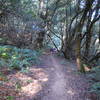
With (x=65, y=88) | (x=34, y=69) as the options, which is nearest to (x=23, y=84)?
(x=65, y=88)

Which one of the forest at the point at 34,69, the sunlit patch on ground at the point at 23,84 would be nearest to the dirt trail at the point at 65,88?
the forest at the point at 34,69

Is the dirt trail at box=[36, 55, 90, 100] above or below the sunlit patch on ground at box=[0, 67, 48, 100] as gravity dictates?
below

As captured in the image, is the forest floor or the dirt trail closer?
the forest floor

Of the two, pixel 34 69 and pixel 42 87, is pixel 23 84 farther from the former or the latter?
pixel 34 69

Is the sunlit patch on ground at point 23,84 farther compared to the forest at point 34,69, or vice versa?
the forest at point 34,69

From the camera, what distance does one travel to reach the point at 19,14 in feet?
29.5

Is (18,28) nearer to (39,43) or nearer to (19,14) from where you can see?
(19,14)

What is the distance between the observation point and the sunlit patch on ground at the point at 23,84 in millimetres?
4465

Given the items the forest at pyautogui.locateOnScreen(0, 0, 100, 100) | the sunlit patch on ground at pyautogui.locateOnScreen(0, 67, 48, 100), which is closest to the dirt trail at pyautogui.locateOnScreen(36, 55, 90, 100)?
the forest at pyautogui.locateOnScreen(0, 0, 100, 100)

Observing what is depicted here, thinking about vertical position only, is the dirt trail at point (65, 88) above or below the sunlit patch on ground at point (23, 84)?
below

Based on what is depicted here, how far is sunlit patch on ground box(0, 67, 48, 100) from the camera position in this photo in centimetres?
446

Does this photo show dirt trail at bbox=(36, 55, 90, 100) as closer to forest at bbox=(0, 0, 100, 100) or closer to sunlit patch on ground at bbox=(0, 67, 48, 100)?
forest at bbox=(0, 0, 100, 100)

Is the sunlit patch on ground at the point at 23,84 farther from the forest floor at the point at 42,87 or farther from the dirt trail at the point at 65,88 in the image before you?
the dirt trail at the point at 65,88

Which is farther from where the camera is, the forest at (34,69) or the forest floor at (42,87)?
the forest at (34,69)
